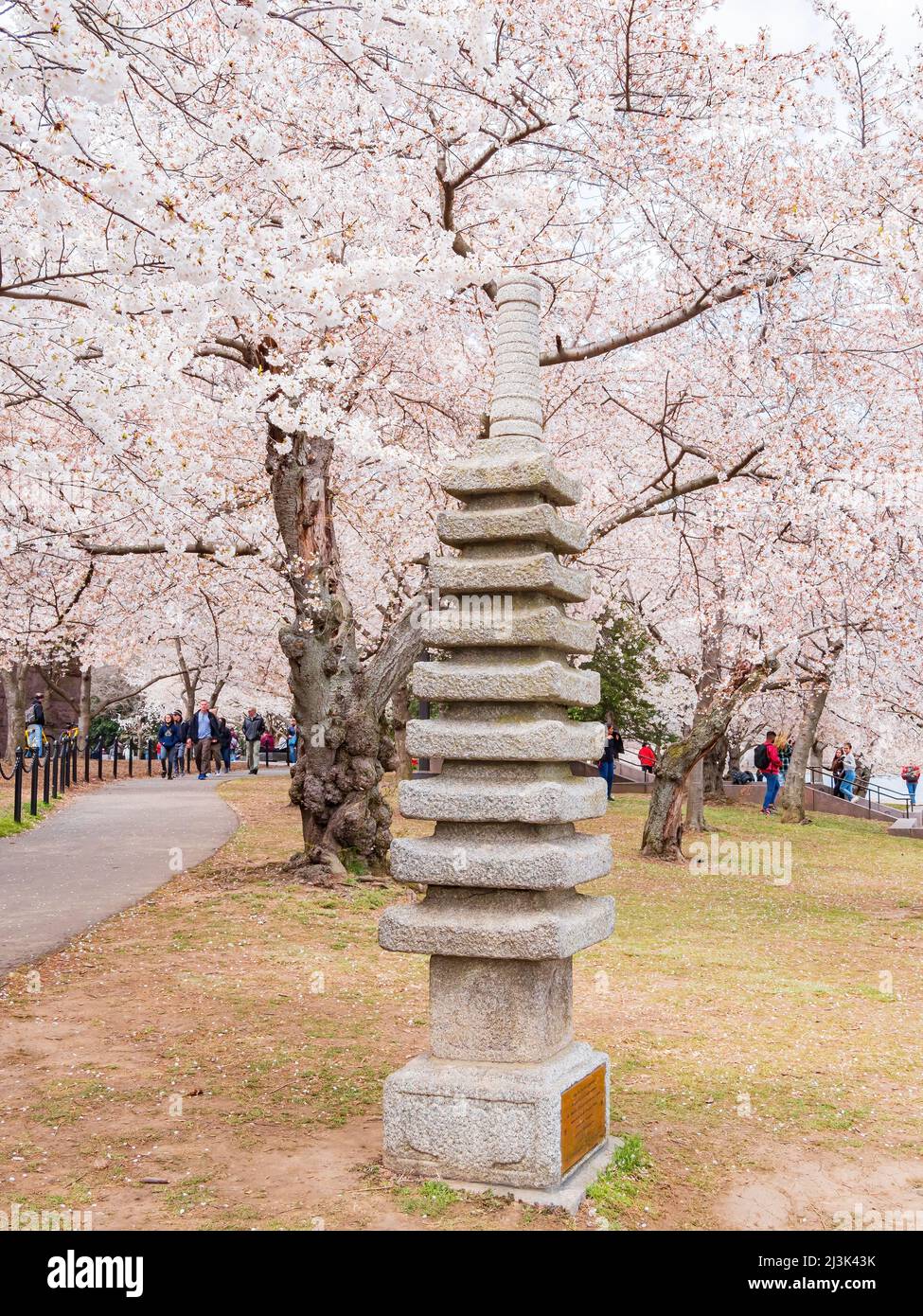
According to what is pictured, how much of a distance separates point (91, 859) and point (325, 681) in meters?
4.02

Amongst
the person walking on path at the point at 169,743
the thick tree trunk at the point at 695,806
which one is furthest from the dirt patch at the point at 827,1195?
the person walking on path at the point at 169,743

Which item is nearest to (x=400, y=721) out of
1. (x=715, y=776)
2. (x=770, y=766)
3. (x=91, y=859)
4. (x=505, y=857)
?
(x=715, y=776)

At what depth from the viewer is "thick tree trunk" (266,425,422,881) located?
13.6 metres

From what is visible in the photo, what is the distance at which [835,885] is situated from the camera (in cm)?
1716

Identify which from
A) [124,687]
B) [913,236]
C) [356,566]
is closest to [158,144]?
[913,236]

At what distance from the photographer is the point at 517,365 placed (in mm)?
5945

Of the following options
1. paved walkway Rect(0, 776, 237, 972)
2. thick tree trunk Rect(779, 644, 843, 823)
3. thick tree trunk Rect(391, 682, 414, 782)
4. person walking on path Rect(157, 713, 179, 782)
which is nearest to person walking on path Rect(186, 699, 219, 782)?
person walking on path Rect(157, 713, 179, 782)

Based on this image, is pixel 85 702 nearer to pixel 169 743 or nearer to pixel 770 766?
pixel 169 743

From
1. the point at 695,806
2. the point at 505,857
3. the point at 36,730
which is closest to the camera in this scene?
the point at 505,857

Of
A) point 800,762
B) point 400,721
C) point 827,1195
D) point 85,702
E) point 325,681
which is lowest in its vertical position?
point 827,1195

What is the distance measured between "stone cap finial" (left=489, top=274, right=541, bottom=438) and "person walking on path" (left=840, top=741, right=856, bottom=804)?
30.6 m

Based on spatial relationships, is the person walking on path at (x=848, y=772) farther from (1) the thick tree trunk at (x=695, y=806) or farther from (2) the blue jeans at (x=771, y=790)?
(1) the thick tree trunk at (x=695, y=806)

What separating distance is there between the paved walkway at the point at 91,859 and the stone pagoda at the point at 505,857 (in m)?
4.97

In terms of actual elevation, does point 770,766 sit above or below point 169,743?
below
